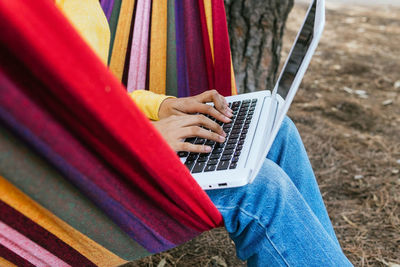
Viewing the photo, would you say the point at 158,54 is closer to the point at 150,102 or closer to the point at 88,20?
the point at 150,102

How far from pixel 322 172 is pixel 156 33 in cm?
96

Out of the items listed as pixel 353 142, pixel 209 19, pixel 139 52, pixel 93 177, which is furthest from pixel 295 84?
pixel 353 142

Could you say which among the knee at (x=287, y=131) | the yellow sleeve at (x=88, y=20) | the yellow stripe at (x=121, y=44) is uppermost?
the yellow sleeve at (x=88, y=20)

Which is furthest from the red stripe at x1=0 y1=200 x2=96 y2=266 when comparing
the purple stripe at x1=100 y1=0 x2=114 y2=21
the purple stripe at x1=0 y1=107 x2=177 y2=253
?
the purple stripe at x1=100 y1=0 x2=114 y2=21

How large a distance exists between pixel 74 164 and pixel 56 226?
0.18 meters

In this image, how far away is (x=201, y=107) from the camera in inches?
45.8

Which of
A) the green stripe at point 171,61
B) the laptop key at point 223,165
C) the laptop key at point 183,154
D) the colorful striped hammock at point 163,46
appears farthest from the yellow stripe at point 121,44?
the laptop key at point 223,165

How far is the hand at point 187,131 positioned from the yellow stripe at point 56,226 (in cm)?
28

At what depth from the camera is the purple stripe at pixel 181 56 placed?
139 cm

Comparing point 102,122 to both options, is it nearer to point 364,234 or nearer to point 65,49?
point 65,49

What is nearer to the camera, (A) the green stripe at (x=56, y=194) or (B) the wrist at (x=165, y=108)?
(A) the green stripe at (x=56, y=194)

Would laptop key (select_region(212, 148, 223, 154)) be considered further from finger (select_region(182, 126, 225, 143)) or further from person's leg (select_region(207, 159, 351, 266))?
person's leg (select_region(207, 159, 351, 266))

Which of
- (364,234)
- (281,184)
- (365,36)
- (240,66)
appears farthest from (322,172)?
(365,36)

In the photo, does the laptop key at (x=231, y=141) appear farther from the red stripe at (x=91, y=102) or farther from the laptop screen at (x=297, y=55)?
the red stripe at (x=91, y=102)
